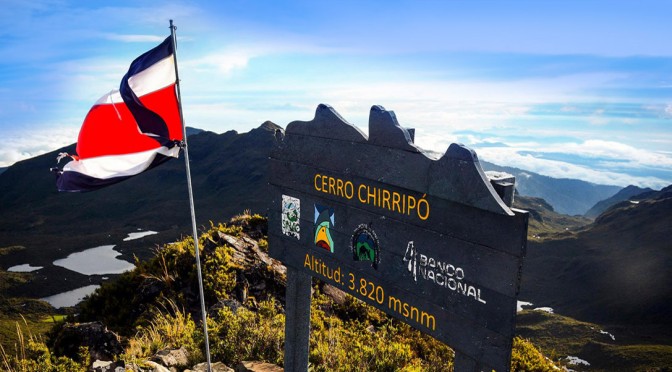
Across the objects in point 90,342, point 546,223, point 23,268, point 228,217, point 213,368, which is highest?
point 213,368

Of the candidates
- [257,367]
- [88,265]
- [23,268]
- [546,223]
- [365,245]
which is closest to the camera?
[365,245]

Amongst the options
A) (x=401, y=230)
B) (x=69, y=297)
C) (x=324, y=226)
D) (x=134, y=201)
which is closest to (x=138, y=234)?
(x=69, y=297)

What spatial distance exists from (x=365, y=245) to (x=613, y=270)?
341ft

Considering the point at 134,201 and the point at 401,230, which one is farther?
the point at 134,201

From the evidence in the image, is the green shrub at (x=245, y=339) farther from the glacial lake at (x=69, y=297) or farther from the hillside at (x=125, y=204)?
the hillside at (x=125, y=204)

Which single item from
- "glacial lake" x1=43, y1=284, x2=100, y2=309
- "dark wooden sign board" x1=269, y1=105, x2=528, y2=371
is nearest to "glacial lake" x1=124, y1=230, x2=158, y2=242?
"glacial lake" x1=43, y1=284, x2=100, y2=309

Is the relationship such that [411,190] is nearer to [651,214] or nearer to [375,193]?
[375,193]

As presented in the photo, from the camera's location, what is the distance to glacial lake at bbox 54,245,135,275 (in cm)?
7009

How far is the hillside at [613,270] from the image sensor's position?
7738 centimetres

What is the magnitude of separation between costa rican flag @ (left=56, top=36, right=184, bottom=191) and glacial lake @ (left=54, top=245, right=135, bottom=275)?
66.1m

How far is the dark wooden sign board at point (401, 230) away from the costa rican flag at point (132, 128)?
1603mm

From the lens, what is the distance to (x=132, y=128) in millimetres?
6363

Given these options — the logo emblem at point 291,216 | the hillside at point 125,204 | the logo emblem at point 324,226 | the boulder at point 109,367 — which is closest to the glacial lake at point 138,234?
the hillside at point 125,204

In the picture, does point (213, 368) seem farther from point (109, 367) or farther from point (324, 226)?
point (324, 226)
